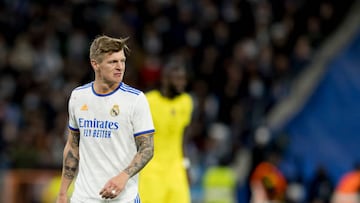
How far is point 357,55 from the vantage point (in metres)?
21.2

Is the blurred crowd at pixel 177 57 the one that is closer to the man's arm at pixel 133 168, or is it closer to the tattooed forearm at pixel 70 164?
the tattooed forearm at pixel 70 164

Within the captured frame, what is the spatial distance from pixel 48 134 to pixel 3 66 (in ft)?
7.04

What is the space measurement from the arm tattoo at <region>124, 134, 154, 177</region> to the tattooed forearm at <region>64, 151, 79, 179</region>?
0.59 m

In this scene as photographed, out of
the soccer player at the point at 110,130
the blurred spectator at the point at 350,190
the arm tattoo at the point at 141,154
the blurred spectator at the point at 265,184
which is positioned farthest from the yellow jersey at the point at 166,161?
the blurred spectator at the point at 350,190

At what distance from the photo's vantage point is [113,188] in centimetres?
721

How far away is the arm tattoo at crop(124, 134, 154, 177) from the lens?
7387 millimetres

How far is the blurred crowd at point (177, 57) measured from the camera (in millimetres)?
19859

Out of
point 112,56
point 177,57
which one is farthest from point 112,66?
point 177,57

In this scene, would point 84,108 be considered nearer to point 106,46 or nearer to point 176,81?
point 106,46

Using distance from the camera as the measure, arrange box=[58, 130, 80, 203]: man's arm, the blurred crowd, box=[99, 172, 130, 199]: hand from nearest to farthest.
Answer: box=[99, 172, 130, 199]: hand
box=[58, 130, 80, 203]: man's arm
the blurred crowd

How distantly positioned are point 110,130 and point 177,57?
44.6ft

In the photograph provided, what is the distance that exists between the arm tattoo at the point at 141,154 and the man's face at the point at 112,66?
0.46 metres

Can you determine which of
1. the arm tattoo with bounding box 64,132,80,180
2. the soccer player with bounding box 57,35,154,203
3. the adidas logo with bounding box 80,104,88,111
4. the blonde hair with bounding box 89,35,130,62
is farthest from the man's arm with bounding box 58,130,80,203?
the blonde hair with bounding box 89,35,130,62

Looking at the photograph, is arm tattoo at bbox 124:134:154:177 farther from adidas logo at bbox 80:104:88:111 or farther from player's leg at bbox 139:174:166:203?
player's leg at bbox 139:174:166:203
